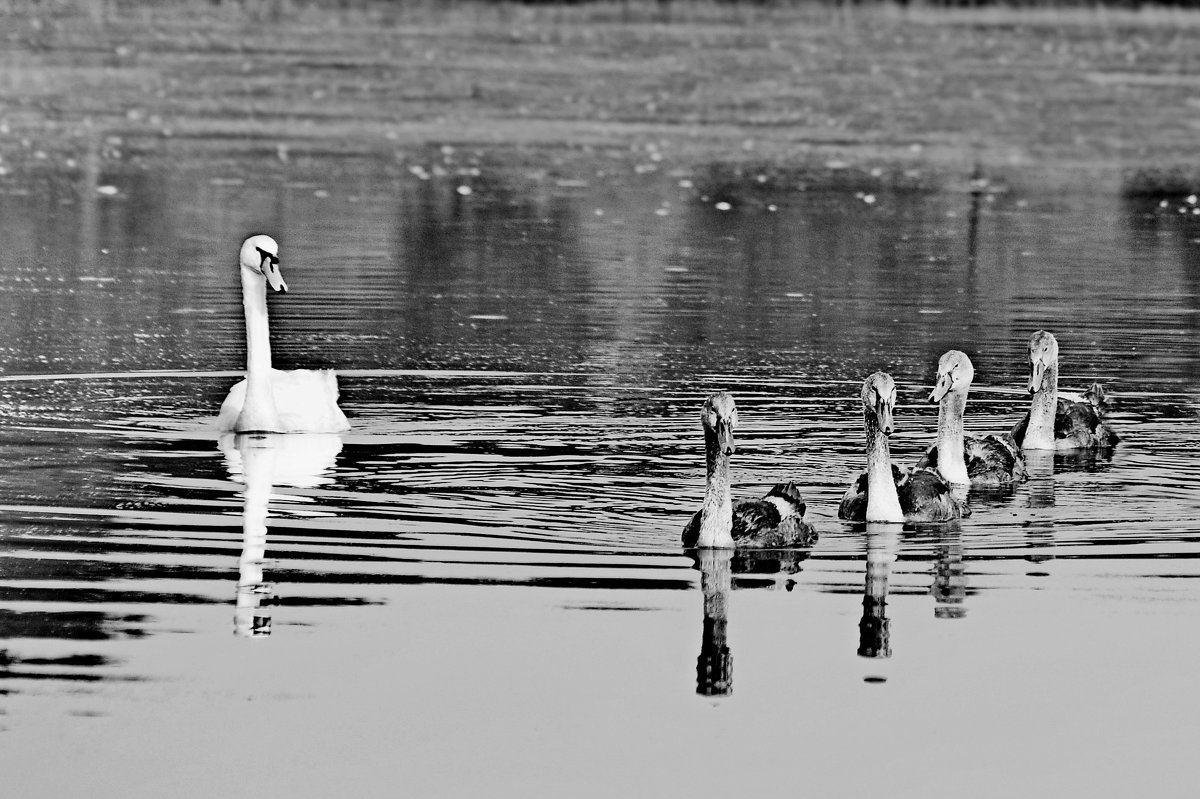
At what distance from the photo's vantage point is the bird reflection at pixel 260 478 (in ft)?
32.9

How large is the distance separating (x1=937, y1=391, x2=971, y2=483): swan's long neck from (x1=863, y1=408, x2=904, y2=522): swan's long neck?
1.30 metres

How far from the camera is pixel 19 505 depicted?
12.3m

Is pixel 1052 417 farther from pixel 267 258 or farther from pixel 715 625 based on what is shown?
pixel 715 625

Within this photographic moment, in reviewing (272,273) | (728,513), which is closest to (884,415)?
(728,513)

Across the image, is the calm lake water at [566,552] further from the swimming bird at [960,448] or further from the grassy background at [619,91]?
the grassy background at [619,91]

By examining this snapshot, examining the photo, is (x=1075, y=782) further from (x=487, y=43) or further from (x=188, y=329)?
(x=487, y=43)

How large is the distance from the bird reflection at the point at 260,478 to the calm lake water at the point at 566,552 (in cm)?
4

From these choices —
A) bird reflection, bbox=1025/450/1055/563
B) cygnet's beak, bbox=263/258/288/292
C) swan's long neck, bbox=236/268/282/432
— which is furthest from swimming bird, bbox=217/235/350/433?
bird reflection, bbox=1025/450/1055/563

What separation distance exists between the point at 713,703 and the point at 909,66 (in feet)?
163

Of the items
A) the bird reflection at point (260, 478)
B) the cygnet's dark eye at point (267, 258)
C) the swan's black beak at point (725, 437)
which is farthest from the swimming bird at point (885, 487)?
the cygnet's dark eye at point (267, 258)

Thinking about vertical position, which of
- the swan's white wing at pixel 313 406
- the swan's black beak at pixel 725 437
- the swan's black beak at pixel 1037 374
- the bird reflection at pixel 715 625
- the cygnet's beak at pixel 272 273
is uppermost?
the cygnet's beak at pixel 272 273

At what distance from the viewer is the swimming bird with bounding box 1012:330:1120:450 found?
14938mm

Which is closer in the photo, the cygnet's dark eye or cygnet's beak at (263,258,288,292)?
cygnet's beak at (263,258,288,292)

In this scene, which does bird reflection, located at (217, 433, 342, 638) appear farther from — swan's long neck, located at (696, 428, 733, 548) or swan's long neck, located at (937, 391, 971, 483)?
swan's long neck, located at (937, 391, 971, 483)
